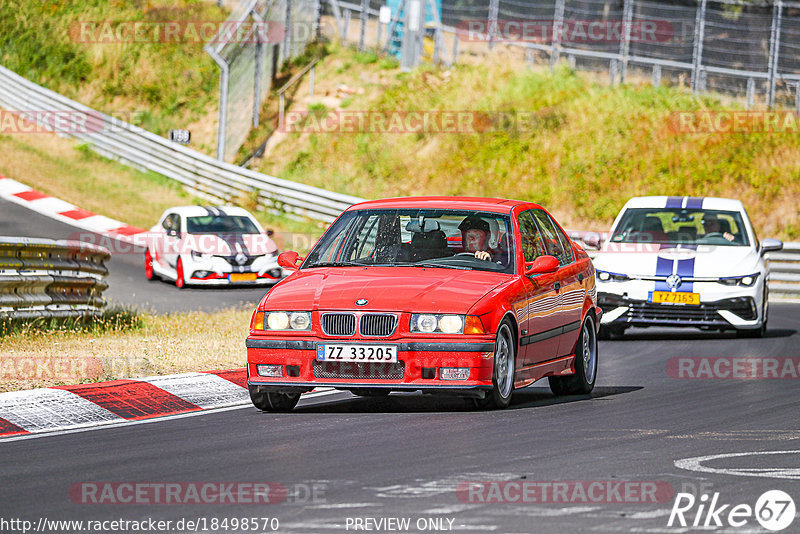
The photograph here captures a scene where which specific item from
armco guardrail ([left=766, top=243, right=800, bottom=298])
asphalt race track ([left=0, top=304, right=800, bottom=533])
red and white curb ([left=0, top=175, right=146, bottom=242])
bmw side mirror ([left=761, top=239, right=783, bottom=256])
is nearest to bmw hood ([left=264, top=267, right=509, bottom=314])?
asphalt race track ([left=0, top=304, right=800, bottom=533])

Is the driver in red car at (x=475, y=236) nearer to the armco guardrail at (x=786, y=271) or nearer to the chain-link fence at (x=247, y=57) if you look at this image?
the armco guardrail at (x=786, y=271)

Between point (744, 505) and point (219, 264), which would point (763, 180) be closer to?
Answer: point (219, 264)

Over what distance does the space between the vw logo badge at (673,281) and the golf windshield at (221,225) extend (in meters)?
10.1

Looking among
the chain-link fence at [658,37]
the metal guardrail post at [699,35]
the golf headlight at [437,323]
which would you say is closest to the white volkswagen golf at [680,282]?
the golf headlight at [437,323]

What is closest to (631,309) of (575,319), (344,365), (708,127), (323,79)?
(575,319)

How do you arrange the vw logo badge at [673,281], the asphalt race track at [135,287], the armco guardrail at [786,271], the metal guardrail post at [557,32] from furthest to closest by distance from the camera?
1. the metal guardrail post at [557,32]
2. the armco guardrail at [786,271]
3. the asphalt race track at [135,287]
4. the vw logo badge at [673,281]

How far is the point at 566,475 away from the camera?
702 cm

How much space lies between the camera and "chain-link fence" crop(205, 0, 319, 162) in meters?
33.2

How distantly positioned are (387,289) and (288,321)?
0.71m

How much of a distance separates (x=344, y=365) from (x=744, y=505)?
3.52 metres

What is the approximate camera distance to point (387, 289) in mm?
9359

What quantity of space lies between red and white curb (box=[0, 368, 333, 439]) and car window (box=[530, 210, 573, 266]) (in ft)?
7.10

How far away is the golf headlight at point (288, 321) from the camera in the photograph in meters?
9.31

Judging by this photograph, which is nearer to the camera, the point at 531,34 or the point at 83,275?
the point at 83,275
